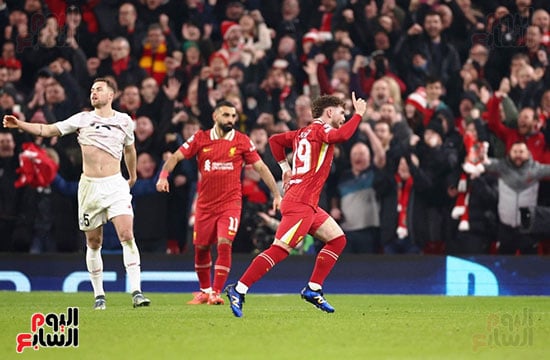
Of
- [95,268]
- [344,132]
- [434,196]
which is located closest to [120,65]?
[434,196]

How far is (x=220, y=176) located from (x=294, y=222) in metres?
2.76

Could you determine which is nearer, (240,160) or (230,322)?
(230,322)

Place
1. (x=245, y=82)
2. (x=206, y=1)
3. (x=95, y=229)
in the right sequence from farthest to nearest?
(x=206, y=1) → (x=245, y=82) → (x=95, y=229)

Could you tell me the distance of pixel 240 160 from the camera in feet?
45.0

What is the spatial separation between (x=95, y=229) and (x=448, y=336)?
474 centimetres

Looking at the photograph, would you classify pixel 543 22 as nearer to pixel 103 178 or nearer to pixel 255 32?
pixel 255 32

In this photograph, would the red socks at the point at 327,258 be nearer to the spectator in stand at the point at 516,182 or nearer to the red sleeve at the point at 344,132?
the red sleeve at the point at 344,132

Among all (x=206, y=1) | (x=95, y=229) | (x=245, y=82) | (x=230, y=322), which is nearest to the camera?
(x=230, y=322)

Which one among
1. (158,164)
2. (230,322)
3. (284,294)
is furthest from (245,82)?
(230,322)

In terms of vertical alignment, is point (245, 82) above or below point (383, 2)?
below

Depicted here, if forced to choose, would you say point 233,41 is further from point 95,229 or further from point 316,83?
point 95,229

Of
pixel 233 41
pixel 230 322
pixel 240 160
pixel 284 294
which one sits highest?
pixel 233 41

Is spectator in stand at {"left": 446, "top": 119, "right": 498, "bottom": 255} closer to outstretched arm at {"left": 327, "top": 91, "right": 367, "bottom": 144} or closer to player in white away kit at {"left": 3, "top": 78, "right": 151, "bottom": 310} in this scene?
outstretched arm at {"left": 327, "top": 91, "right": 367, "bottom": 144}

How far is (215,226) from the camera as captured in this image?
13.7 metres
